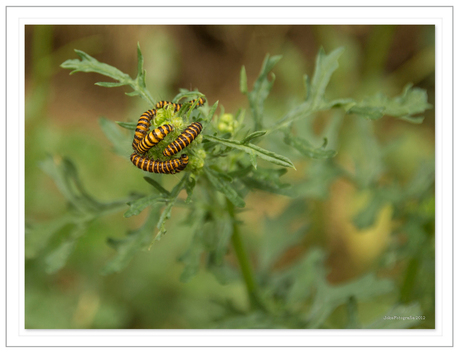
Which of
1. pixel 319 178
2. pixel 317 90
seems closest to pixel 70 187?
pixel 317 90

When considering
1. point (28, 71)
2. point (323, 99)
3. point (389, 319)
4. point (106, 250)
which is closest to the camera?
point (323, 99)

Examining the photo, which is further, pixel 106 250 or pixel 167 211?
pixel 106 250

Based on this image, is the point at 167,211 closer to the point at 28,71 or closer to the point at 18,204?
the point at 18,204

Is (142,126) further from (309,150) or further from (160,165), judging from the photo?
(309,150)

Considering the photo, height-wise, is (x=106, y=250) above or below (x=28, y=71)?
below

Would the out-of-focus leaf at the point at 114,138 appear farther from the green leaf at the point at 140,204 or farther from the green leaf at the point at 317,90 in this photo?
the green leaf at the point at 317,90

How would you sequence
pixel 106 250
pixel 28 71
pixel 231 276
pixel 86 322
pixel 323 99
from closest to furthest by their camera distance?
pixel 323 99 < pixel 231 276 < pixel 86 322 < pixel 106 250 < pixel 28 71

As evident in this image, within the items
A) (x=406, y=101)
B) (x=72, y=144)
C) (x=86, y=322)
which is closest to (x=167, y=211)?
(x=406, y=101)
